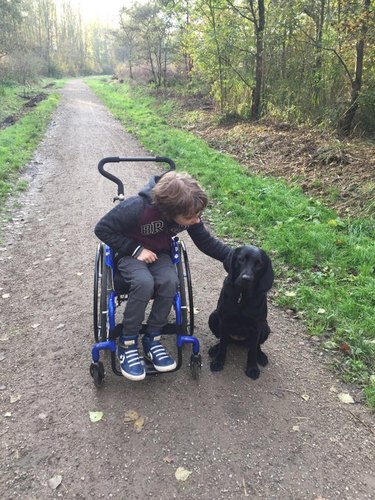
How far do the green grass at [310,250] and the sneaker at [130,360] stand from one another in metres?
1.67

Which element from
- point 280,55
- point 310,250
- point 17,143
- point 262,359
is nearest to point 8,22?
point 17,143

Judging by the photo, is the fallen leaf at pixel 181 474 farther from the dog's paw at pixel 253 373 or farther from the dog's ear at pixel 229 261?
the dog's ear at pixel 229 261

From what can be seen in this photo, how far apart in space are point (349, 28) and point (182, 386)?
287 inches

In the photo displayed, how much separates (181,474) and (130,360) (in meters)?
0.84

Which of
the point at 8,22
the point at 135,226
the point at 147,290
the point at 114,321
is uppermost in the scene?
the point at 8,22

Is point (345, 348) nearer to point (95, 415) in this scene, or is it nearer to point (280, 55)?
point (95, 415)

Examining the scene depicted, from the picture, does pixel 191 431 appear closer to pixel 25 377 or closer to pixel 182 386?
pixel 182 386

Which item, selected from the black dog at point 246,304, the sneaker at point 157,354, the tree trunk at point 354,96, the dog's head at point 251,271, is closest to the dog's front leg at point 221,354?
the black dog at point 246,304

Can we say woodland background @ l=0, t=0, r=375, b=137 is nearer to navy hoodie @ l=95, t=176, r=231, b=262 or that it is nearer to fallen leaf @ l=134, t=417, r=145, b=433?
navy hoodie @ l=95, t=176, r=231, b=262

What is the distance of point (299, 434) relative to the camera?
8.57 ft

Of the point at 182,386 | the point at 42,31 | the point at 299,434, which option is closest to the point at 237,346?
the point at 182,386

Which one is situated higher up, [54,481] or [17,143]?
[17,143]

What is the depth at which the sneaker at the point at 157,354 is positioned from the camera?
9.36 feet

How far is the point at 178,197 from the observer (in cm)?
269
